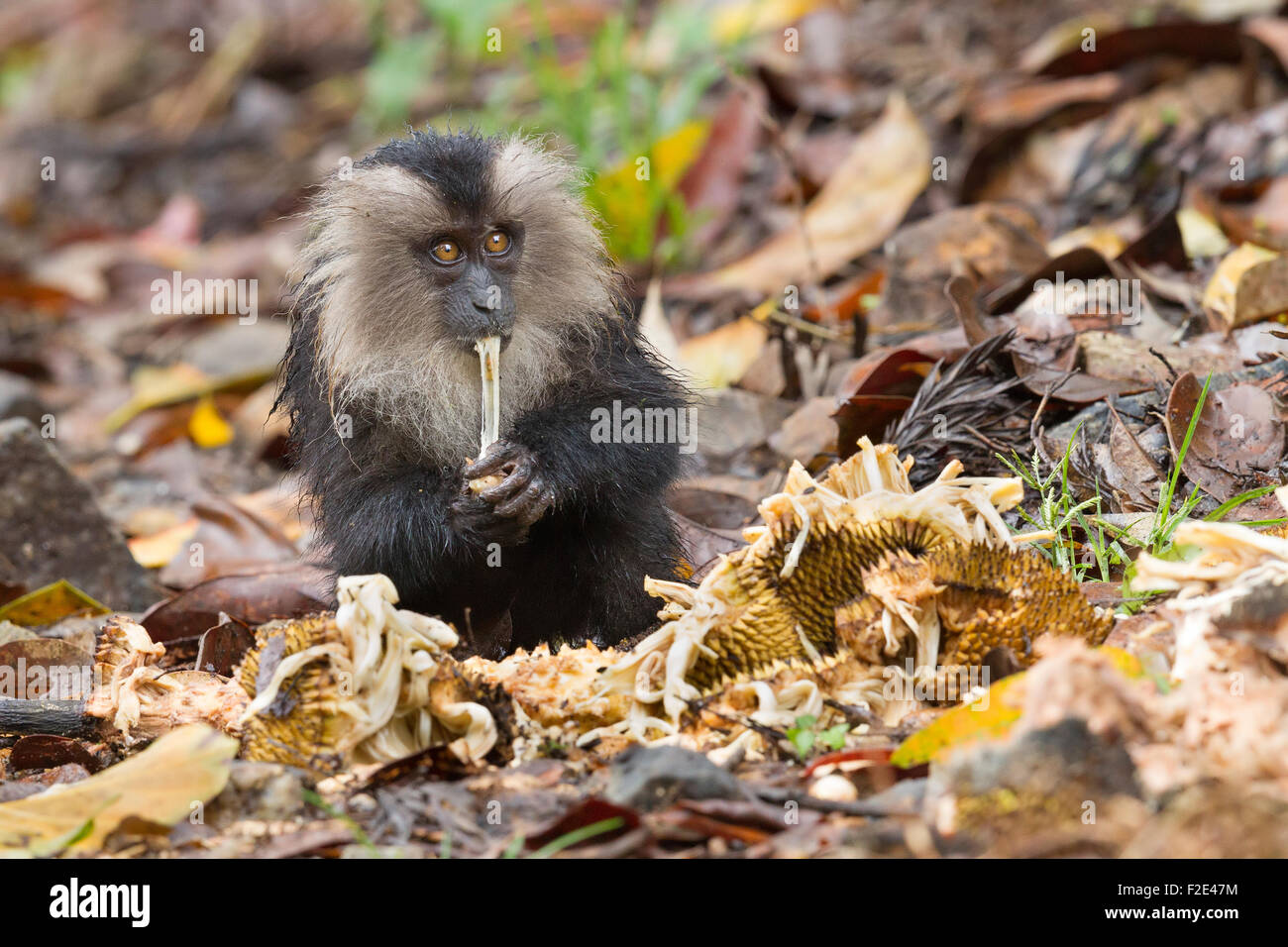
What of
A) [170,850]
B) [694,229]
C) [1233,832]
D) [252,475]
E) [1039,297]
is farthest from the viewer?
[694,229]

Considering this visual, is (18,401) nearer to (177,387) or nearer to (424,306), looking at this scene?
(177,387)

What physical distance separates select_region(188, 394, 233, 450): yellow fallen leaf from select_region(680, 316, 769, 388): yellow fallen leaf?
3112 mm

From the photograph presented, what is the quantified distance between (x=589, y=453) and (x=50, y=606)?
2.23m

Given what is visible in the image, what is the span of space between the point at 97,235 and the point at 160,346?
7.21 ft

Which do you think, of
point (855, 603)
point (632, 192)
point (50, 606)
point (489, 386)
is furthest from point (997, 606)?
point (632, 192)

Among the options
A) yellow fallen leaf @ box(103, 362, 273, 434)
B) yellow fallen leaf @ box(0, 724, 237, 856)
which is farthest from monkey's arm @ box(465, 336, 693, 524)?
yellow fallen leaf @ box(103, 362, 273, 434)

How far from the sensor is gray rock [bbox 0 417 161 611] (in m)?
5.95

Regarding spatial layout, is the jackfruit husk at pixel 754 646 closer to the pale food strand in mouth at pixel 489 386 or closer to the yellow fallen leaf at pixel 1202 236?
the pale food strand in mouth at pixel 489 386

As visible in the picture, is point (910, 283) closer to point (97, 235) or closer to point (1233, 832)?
point (1233, 832)

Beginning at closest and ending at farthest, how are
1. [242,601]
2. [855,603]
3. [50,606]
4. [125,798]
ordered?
1. [125,798]
2. [855,603]
3. [50,606]
4. [242,601]

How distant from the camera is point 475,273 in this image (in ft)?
15.1

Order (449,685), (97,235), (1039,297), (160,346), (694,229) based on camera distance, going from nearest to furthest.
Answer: (449,685) < (1039,297) < (694,229) < (160,346) < (97,235)

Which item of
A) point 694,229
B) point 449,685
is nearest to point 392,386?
point 449,685

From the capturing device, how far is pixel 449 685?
331 centimetres
